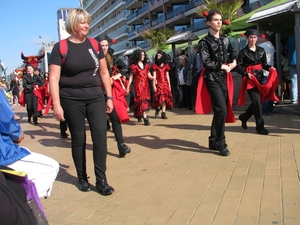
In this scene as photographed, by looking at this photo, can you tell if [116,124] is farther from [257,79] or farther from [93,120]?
[257,79]

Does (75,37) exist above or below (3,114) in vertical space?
above

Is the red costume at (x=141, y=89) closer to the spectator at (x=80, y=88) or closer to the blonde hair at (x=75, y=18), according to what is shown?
the spectator at (x=80, y=88)

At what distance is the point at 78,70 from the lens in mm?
3750

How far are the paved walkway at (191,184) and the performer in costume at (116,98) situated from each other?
0.21 metres

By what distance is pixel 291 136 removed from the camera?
5.87 meters

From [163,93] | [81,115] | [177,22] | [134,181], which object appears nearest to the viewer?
[81,115]

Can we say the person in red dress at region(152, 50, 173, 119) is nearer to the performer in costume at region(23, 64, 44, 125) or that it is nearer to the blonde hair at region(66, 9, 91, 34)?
the performer in costume at region(23, 64, 44, 125)

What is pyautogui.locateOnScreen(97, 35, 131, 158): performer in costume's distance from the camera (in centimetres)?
562

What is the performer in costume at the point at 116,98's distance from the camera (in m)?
5.62

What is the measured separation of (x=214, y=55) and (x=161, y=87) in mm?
4700

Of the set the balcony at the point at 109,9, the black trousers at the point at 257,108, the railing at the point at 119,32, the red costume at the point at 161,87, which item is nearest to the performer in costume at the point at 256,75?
the black trousers at the point at 257,108

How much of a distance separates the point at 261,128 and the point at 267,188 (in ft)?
9.02

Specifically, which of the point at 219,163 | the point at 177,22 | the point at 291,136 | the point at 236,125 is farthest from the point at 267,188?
the point at 177,22

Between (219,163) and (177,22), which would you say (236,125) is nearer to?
(219,163)
